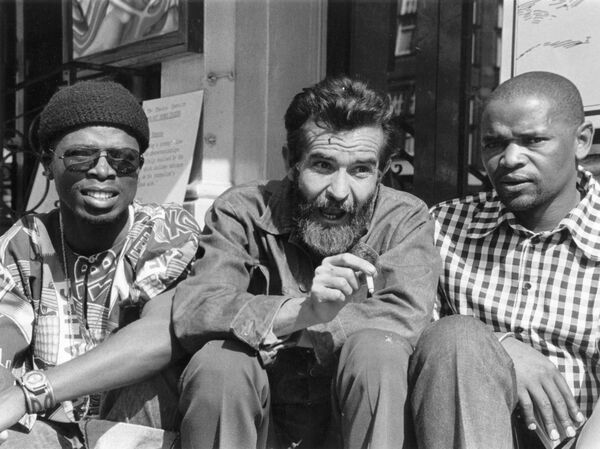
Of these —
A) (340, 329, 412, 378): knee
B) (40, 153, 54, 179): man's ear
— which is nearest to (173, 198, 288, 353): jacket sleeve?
(340, 329, 412, 378): knee

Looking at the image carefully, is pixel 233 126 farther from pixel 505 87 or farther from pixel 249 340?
pixel 249 340

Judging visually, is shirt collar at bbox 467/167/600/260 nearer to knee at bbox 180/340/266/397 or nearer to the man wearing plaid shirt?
the man wearing plaid shirt

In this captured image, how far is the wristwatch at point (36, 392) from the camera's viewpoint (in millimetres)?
2363

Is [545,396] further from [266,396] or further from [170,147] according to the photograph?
[170,147]

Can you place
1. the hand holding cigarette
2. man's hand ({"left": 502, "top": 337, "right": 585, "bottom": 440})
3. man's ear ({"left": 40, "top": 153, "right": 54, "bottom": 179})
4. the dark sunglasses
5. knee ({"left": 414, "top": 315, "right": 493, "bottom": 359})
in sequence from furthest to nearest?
man's ear ({"left": 40, "top": 153, "right": 54, "bottom": 179})
the dark sunglasses
the hand holding cigarette
man's hand ({"left": 502, "top": 337, "right": 585, "bottom": 440})
knee ({"left": 414, "top": 315, "right": 493, "bottom": 359})

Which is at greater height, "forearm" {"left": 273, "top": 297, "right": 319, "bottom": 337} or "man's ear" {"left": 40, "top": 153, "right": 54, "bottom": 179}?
"man's ear" {"left": 40, "top": 153, "right": 54, "bottom": 179}

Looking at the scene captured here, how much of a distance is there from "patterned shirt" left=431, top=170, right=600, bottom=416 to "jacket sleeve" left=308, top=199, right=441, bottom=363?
0.84 ft

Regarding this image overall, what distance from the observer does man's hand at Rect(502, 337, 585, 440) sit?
2.26m

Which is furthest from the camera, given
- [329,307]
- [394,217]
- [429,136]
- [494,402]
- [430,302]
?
[429,136]

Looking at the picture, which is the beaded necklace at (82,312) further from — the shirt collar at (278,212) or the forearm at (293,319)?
the forearm at (293,319)

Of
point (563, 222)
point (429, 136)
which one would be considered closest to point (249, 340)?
point (563, 222)

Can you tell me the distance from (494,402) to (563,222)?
879 mm

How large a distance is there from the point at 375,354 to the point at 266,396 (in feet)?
1.08

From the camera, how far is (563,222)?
270 cm
